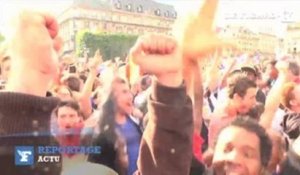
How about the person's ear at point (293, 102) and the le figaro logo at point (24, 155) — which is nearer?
the le figaro logo at point (24, 155)

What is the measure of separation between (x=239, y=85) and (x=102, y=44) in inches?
20.3

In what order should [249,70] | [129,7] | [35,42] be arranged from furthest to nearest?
1. [249,70]
2. [129,7]
3. [35,42]

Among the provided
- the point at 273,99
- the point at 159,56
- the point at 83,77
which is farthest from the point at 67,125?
the point at 273,99

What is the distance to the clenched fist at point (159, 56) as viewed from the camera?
2285 millimetres

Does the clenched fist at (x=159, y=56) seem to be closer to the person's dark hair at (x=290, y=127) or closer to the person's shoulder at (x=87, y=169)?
the person's shoulder at (x=87, y=169)

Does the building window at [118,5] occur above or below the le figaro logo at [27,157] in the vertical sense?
above

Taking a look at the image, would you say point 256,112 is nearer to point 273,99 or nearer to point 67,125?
point 273,99

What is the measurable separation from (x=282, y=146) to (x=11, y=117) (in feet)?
3.12

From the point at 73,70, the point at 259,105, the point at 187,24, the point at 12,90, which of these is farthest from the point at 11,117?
the point at 259,105

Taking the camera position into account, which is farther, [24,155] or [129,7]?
[129,7]

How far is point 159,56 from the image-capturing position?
7.52 ft

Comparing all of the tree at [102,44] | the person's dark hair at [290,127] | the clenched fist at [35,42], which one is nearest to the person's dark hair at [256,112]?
the person's dark hair at [290,127]

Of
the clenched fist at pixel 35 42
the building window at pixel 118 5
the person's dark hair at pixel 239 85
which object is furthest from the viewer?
the person's dark hair at pixel 239 85

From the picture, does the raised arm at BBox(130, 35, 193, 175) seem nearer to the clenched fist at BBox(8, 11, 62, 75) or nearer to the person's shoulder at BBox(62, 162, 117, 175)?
the person's shoulder at BBox(62, 162, 117, 175)
